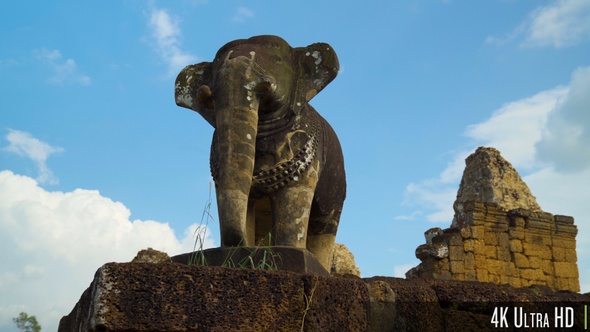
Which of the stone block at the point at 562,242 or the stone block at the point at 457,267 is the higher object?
the stone block at the point at 562,242

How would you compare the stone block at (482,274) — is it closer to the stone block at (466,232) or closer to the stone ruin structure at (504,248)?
the stone ruin structure at (504,248)

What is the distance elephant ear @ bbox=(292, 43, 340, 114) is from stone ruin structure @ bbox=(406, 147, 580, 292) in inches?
370

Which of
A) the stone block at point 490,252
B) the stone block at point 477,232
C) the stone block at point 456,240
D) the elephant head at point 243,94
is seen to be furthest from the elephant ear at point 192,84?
the stone block at point 490,252

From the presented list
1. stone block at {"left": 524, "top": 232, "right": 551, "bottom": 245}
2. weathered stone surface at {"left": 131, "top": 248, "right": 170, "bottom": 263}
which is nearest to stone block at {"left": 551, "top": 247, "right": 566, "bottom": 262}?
stone block at {"left": 524, "top": 232, "right": 551, "bottom": 245}

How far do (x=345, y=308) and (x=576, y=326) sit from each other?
1.62 m

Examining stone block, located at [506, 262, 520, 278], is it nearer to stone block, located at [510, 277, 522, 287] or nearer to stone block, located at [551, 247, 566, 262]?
stone block, located at [510, 277, 522, 287]

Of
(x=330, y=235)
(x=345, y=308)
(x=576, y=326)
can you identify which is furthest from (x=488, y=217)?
(x=345, y=308)

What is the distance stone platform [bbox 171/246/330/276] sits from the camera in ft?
11.5

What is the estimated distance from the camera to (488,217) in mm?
14641

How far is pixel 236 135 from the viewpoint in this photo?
414 centimetres

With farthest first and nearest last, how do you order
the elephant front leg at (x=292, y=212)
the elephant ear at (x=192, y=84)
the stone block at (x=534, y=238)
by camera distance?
1. the stone block at (x=534, y=238)
2. the elephant ear at (x=192, y=84)
3. the elephant front leg at (x=292, y=212)

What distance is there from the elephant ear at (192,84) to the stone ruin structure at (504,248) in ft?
32.0

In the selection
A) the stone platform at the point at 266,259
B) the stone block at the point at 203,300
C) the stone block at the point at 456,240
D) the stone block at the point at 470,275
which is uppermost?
the stone block at the point at 456,240

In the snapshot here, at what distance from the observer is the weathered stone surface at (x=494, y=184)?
16.2 m
